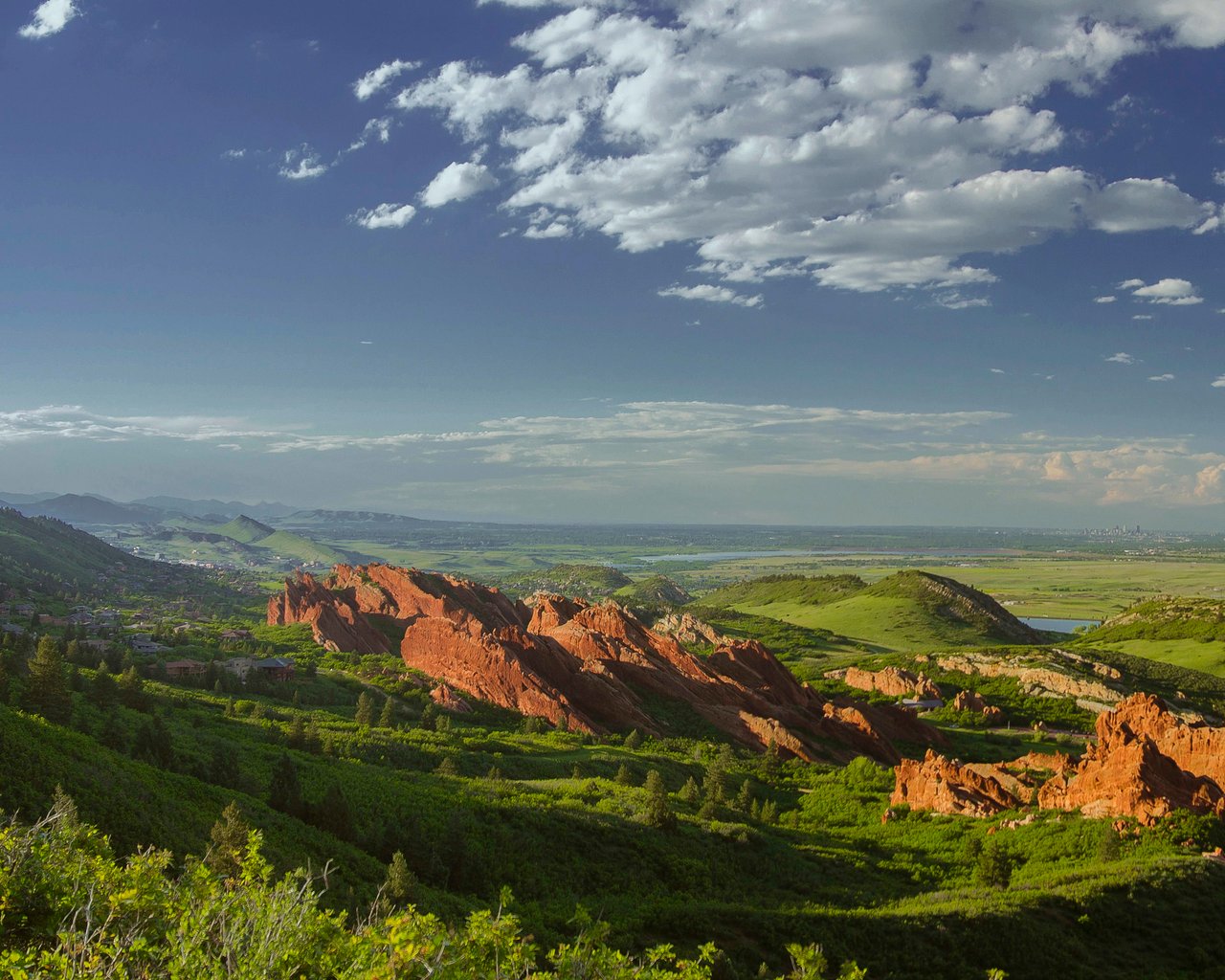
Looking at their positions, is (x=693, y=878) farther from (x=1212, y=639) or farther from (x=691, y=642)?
(x=1212, y=639)

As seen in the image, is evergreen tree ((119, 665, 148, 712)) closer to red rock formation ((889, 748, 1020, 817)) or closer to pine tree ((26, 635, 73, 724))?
pine tree ((26, 635, 73, 724))

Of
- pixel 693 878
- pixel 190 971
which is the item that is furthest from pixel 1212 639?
pixel 190 971

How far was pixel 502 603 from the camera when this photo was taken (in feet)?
422

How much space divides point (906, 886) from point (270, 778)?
116ft

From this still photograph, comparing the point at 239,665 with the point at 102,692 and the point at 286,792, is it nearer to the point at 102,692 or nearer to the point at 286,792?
the point at 102,692

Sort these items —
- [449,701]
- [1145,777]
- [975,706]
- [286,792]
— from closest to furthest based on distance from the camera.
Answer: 1. [286,792]
2. [1145,777]
3. [449,701]
4. [975,706]

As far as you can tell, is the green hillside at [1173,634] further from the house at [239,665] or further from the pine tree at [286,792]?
the house at [239,665]

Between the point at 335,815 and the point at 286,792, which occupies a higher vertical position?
the point at 286,792

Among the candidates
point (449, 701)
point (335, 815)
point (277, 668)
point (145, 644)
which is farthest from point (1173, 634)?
point (145, 644)

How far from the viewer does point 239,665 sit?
8794cm

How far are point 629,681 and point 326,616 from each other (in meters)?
60.3

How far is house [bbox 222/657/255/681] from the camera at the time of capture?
264 ft

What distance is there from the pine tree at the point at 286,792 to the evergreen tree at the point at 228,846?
27.8ft

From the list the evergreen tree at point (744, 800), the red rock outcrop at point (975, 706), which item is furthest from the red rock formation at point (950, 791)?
the red rock outcrop at point (975, 706)
